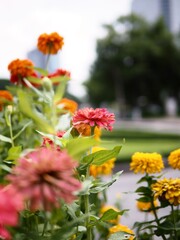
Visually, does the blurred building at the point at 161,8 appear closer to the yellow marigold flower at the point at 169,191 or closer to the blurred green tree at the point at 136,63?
the blurred green tree at the point at 136,63

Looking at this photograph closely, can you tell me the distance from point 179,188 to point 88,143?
0.39 metres

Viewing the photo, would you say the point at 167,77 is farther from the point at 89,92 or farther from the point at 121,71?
the point at 89,92

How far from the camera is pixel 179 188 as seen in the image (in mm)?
717

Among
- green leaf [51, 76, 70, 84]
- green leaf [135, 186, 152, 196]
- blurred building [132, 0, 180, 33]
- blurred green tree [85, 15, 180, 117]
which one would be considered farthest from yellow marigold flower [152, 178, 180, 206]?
blurred building [132, 0, 180, 33]

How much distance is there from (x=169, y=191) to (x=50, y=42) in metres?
0.50

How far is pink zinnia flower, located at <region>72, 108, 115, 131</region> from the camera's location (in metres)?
0.56

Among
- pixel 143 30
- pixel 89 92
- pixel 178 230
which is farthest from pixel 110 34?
pixel 178 230

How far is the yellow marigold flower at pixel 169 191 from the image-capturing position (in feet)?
2.35

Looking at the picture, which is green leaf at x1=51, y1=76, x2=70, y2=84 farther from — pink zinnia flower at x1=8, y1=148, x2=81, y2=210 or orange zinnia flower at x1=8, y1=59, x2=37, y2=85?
orange zinnia flower at x1=8, y1=59, x2=37, y2=85

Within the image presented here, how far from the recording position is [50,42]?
0.95m

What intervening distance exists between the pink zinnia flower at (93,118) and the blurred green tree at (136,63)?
20.3 meters

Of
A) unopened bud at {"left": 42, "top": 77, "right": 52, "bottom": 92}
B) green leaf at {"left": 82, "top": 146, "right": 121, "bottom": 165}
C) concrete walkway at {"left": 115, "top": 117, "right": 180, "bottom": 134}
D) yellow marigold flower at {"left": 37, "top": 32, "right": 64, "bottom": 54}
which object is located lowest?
green leaf at {"left": 82, "top": 146, "right": 121, "bottom": 165}

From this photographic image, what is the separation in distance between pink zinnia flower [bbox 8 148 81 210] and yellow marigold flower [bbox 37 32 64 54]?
0.68m

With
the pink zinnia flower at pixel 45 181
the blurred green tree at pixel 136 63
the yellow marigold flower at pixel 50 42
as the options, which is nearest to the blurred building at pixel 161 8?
the blurred green tree at pixel 136 63
